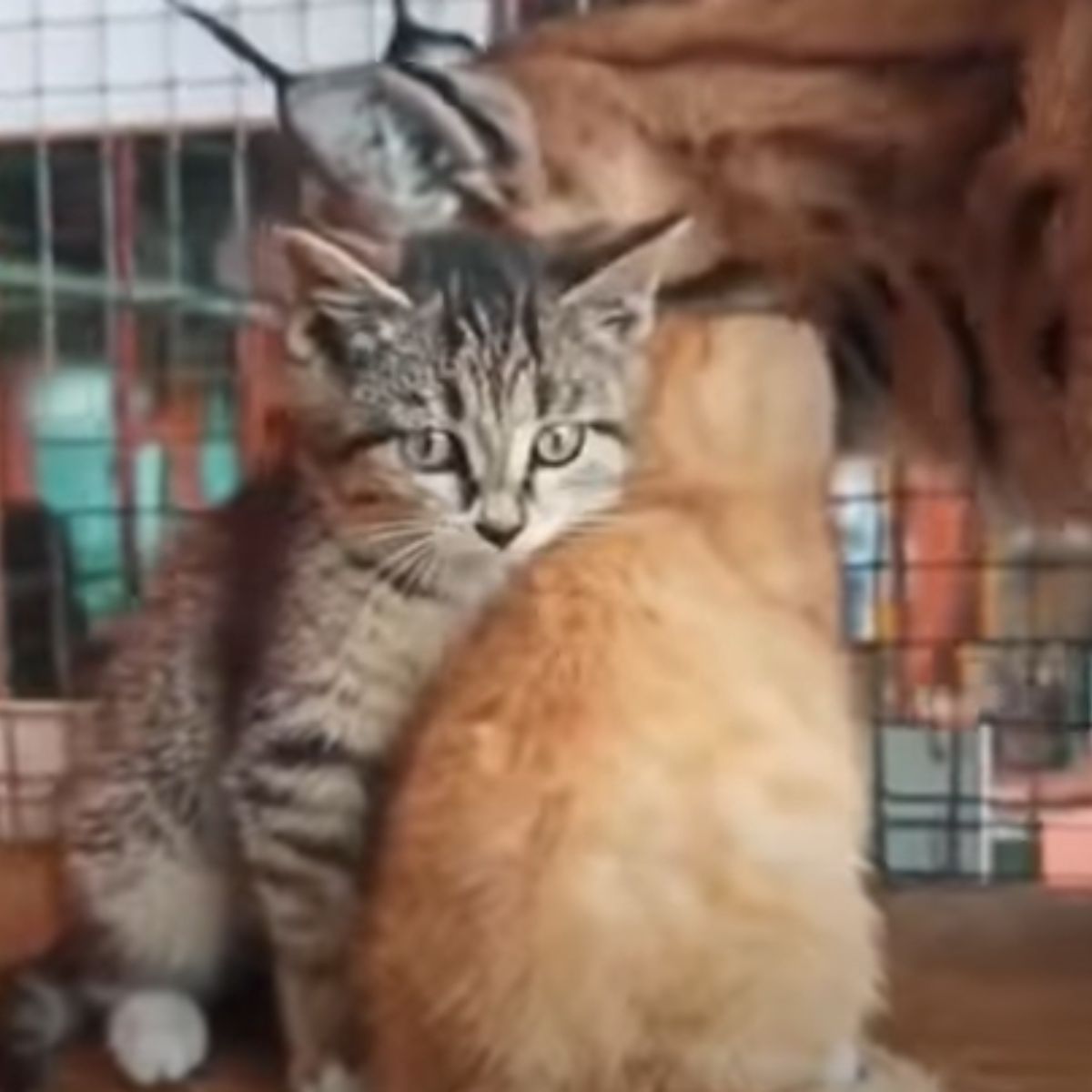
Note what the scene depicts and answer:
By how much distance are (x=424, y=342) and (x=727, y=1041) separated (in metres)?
0.23

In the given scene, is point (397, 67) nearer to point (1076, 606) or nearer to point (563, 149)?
point (563, 149)

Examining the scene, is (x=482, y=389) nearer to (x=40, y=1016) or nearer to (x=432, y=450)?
(x=432, y=450)

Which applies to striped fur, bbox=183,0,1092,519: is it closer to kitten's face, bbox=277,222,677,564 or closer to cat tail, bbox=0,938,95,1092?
kitten's face, bbox=277,222,677,564

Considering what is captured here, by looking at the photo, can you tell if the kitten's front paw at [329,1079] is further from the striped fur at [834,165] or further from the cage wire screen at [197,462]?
the striped fur at [834,165]

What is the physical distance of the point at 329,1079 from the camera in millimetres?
924

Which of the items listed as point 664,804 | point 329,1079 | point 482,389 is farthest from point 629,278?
point 329,1079

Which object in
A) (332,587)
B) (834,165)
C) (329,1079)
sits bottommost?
(329,1079)

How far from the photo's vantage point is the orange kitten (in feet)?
2.93

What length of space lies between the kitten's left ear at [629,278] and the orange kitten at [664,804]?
0.02 meters

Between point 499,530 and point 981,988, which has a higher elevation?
point 499,530

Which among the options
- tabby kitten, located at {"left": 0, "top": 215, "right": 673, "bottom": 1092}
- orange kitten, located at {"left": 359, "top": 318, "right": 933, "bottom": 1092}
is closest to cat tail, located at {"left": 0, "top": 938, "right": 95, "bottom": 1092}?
tabby kitten, located at {"left": 0, "top": 215, "right": 673, "bottom": 1092}

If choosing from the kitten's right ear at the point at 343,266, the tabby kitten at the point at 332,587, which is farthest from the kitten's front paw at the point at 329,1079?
the kitten's right ear at the point at 343,266

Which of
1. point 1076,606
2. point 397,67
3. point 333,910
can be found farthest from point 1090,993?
point 397,67

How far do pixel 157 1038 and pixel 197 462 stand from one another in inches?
7.5
